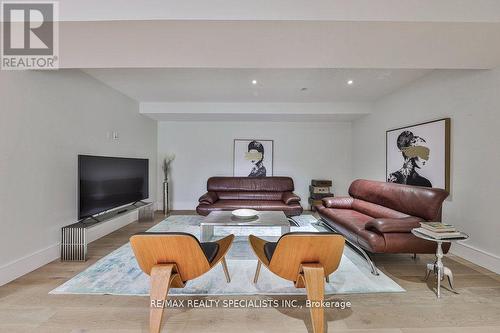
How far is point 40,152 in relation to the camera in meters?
2.51

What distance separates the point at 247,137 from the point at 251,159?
579 millimetres

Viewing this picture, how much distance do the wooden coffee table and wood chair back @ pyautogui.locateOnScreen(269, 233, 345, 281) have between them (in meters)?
1.21

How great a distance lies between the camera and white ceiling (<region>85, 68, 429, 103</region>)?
3.12 meters

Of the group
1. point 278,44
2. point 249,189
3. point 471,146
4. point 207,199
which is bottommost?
point 207,199

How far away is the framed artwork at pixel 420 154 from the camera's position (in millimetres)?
2949

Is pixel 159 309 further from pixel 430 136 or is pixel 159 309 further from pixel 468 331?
pixel 430 136

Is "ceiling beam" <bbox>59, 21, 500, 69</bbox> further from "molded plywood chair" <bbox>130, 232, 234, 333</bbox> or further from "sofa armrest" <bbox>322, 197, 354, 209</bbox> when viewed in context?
"sofa armrest" <bbox>322, 197, 354, 209</bbox>

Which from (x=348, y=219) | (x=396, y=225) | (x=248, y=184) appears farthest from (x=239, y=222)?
(x=248, y=184)

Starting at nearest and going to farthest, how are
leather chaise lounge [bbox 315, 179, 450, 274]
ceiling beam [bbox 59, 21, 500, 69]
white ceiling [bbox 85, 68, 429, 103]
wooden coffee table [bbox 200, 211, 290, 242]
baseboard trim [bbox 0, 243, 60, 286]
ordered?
ceiling beam [bbox 59, 21, 500, 69], baseboard trim [bbox 0, 243, 60, 286], leather chaise lounge [bbox 315, 179, 450, 274], wooden coffee table [bbox 200, 211, 290, 242], white ceiling [bbox 85, 68, 429, 103]

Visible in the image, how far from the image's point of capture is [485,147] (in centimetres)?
251

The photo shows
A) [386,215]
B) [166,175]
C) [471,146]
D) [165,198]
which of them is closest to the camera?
[471,146]

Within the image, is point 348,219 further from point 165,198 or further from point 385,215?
point 165,198

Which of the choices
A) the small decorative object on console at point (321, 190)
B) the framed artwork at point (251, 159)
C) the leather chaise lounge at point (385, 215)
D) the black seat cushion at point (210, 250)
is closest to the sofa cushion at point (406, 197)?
the leather chaise lounge at point (385, 215)

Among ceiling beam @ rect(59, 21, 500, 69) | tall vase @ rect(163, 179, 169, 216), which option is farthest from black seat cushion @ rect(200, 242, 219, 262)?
tall vase @ rect(163, 179, 169, 216)
